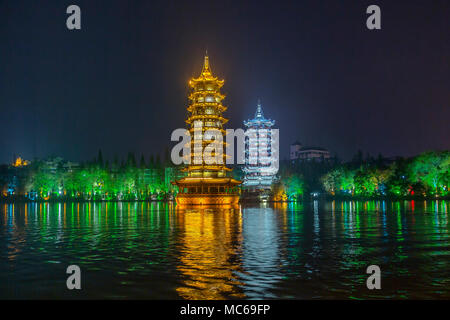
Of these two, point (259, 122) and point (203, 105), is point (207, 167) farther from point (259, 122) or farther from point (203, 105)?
point (259, 122)

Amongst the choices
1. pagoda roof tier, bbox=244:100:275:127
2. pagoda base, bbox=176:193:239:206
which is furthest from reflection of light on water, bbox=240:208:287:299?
pagoda roof tier, bbox=244:100:275:127

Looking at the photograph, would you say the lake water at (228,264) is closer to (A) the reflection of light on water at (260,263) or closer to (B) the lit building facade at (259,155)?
(A) the reflection of light on water at (260,263)

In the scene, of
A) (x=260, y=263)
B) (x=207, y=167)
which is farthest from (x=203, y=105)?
(x=260, y=263)

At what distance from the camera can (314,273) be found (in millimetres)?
17188

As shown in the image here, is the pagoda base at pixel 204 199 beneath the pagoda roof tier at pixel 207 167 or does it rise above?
beneath

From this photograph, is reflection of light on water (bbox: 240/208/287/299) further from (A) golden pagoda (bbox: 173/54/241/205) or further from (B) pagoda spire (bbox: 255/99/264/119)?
(B) pagoda spire (bbox: 255/99/264/119)

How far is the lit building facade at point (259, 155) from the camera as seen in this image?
16325 cm

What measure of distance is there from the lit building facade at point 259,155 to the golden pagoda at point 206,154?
72868 millimetres

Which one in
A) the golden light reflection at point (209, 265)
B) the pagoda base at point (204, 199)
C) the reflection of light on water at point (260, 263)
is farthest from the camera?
the pagoda base at point (204, 199)

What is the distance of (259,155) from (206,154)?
83.1 meters

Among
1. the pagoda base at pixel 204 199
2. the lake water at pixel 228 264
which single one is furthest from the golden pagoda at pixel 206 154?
the lake water at pixel 228 264

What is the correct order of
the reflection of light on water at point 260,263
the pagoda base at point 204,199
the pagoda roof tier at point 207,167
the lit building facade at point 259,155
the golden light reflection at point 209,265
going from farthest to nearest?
the lit building facade at point 259,155 < the pagoda roof tier at point 207,167 < the pagoda base at point 204,199 < the reflection of light on water at point 260,263 < the golden light reflection at point 209,265

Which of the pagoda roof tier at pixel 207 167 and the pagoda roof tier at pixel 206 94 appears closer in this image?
the pagoda roof tier at pixel 207 167
